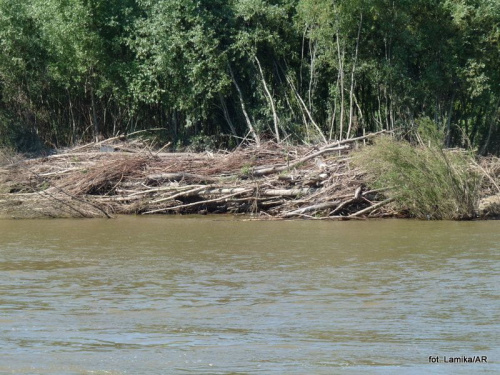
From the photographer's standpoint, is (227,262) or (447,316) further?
(227,262)

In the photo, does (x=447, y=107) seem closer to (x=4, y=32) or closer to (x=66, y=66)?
(x=66, y=66)

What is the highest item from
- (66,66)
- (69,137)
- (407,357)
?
(66,66)

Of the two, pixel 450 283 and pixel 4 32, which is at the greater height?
pixel 4 32

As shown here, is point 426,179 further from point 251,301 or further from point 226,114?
point 226,114

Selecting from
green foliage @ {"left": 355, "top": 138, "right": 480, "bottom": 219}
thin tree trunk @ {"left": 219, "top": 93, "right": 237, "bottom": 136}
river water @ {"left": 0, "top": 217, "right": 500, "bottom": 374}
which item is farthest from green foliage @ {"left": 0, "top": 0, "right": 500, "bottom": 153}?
river water @ {"left": 0, "top": 217, "right": 500, "bottom": 374}

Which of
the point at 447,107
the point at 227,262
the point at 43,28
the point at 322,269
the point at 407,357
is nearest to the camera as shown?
the point at 407,357

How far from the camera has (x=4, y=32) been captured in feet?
89.4

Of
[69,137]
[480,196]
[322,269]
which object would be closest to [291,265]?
[322,269]

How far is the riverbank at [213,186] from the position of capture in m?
17.8

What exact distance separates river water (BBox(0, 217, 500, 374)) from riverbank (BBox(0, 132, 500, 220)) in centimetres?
241

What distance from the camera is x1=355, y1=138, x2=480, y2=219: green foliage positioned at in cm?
1683

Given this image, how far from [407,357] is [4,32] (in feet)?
76.6

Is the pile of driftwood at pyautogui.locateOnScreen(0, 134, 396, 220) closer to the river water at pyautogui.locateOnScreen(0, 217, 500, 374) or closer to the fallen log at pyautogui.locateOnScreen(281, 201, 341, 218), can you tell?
the fallen log at pyautogui.locateOnScreen(281, 201, 341, 218)

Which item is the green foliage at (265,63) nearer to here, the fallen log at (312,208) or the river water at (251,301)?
the fallen log at (312,208)
